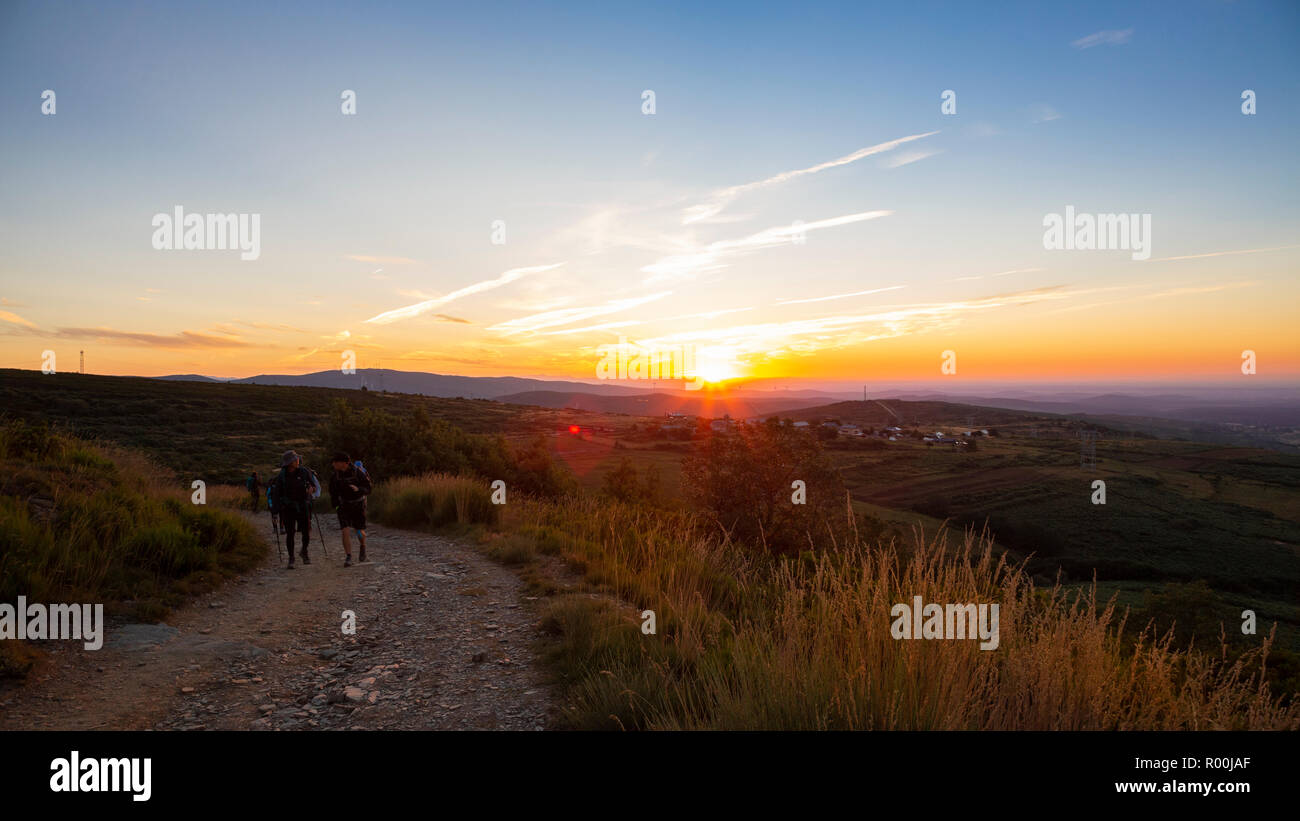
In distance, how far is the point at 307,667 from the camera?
235 inches

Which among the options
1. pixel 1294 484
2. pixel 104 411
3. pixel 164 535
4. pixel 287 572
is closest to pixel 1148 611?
pixel 287 572

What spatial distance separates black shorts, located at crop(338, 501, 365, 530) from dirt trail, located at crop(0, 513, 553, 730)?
200cm

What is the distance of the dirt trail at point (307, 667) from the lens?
4727 mm

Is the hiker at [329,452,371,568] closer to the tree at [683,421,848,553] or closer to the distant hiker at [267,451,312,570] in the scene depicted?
the distant hiker at [267,451,312,570]

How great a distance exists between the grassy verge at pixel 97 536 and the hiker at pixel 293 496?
2.43 ft

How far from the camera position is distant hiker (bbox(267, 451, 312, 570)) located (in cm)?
1066

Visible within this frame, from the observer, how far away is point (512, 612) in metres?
7.61

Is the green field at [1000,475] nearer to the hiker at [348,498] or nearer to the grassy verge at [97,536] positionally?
the hiker at [348,498]

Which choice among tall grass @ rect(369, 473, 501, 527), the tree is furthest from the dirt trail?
the tree

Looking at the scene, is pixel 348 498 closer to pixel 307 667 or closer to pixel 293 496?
pixel 293 496
